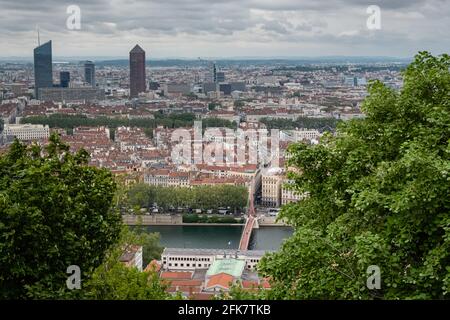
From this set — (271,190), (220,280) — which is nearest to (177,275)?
(220,280)

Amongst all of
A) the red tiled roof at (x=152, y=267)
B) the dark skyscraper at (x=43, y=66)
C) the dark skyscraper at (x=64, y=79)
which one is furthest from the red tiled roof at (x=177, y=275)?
the dark skyscraper at (x=64, y=79)

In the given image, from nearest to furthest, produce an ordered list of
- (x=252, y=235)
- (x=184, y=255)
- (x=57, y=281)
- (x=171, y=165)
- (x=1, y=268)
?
(x=1, y=268) → (x=57, y=281) → (x=184, y=255) → (x=252, y=235) → (x=171, y=165)

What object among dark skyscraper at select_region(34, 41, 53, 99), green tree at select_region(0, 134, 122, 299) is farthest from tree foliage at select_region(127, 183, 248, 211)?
dark skyscraper at select_region(34, 41, 53, 99)

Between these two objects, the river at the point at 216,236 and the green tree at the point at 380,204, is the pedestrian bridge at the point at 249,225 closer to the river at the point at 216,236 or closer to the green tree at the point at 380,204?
the river at the point at 216,236

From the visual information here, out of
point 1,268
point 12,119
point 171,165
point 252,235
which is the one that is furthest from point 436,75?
point 12,119

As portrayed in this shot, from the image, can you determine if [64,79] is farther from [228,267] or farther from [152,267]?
[152,267]

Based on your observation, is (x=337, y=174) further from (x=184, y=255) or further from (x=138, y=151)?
(x=138, y=151)
